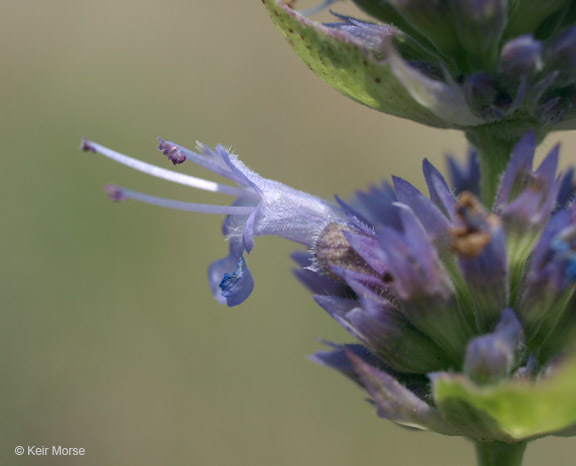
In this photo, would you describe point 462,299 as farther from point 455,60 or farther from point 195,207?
point 195,207

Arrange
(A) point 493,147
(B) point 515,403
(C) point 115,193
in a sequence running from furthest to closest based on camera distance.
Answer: (C) point 115,193 < (A) point 493,147 < (B) point 515,403

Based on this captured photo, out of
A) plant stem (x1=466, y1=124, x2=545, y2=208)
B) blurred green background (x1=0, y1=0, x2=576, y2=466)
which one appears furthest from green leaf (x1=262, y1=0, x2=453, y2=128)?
blurred green background (x1=0, y1=0, x2=576, y2=466)

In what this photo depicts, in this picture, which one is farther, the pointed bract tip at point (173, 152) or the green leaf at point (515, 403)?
the pointed bract tip at point (173, 152)

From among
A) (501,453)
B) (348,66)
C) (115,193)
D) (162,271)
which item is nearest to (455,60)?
(348,66)

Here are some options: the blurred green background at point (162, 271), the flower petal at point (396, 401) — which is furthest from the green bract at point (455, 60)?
the blurred green background at point (162, 271)

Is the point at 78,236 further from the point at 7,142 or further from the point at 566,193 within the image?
the point at 566,193
